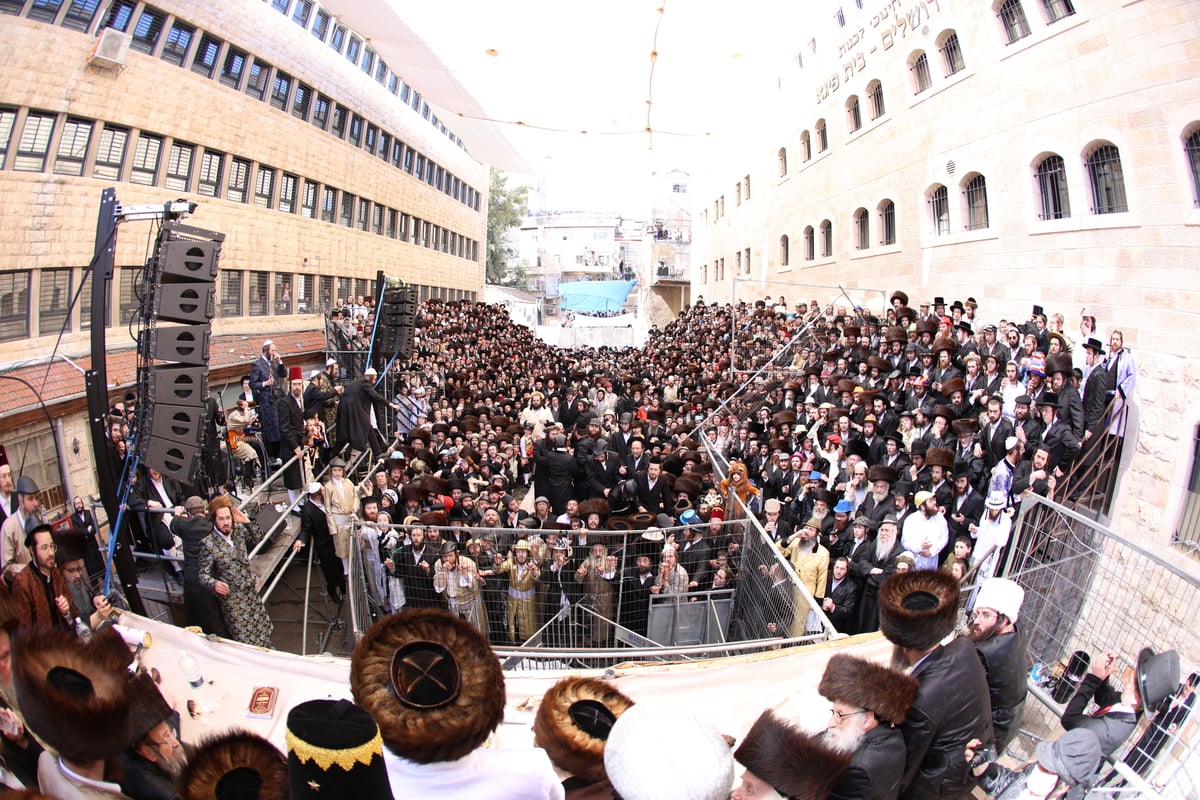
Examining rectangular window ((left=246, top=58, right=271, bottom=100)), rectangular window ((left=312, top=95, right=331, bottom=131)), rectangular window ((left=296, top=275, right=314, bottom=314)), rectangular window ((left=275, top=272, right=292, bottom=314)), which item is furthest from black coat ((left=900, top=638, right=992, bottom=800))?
rectangular window ((left=312, top=95, right=331, bottom=131))

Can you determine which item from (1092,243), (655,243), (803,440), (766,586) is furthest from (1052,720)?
(655,243)

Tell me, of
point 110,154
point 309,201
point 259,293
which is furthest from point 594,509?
point 309,201

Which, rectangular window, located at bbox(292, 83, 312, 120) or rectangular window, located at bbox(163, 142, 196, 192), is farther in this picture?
rectangular window, located at bbox(292, 83, 312, 120)

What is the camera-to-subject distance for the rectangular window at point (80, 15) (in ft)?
43.9

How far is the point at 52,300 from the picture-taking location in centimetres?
1340

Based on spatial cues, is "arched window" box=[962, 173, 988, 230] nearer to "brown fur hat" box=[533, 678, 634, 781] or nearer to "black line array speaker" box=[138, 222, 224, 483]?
"black line array speaker" box=[138, 222, 224, 483]

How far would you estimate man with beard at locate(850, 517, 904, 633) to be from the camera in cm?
613

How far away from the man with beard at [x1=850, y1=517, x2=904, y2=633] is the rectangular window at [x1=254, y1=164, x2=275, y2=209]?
792 inches

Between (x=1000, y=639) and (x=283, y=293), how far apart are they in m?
22.8

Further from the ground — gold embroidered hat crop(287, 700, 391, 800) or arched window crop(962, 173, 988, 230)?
arched window crop(962, 173, 988, 230)

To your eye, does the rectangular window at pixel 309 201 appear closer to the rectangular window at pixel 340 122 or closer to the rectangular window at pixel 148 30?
the rectangular window at pixel 340 122

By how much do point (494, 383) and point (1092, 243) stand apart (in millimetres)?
12499

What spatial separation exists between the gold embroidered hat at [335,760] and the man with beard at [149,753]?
1.25m

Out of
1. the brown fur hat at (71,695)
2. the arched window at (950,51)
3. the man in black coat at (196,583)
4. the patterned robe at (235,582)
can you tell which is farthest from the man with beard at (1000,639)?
the arched window at (950,51)
